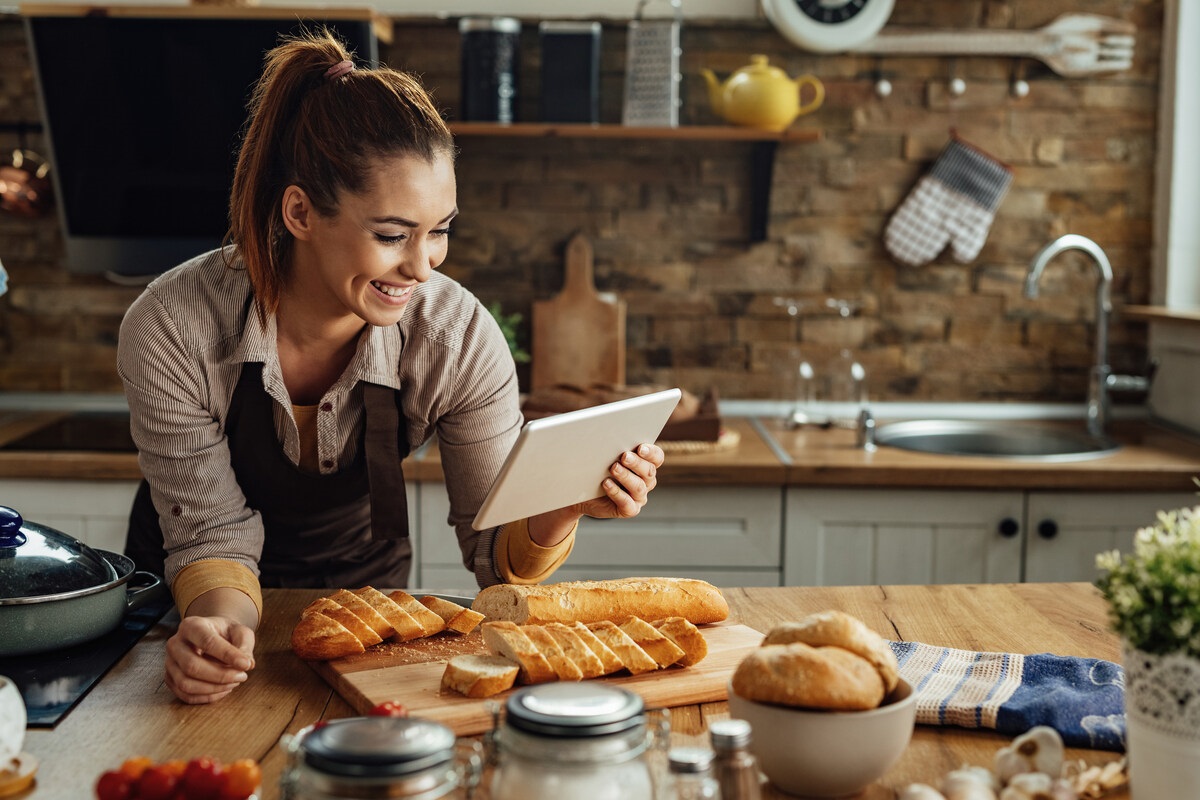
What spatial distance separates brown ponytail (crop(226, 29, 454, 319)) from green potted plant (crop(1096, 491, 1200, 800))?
1.09 m

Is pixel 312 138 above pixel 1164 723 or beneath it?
above

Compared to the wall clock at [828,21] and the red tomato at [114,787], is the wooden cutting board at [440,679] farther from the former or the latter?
the wall clock at [828,21]

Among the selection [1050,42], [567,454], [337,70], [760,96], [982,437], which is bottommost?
[982,437]

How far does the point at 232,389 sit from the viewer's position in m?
1.79

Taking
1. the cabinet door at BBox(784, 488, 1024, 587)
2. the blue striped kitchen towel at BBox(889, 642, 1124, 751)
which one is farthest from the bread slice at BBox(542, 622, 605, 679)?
the cabinet door at BBox(784, 488, 1024, 587)

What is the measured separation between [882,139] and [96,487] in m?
2.21

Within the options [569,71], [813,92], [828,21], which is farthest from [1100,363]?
[569,71]

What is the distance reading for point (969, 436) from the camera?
10.8ft

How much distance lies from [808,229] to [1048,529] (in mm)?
1082

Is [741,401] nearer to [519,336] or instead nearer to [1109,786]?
[519,336]

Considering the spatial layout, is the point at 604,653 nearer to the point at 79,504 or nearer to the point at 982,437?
the point at 79,504

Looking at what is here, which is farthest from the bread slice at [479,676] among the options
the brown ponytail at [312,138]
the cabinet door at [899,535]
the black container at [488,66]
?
the black container at [488,66]

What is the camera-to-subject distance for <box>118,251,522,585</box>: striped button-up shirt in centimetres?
170

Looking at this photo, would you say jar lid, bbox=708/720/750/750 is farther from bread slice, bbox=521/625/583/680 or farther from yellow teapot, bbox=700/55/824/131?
yellow teapot, bbox=700/55/824/131
